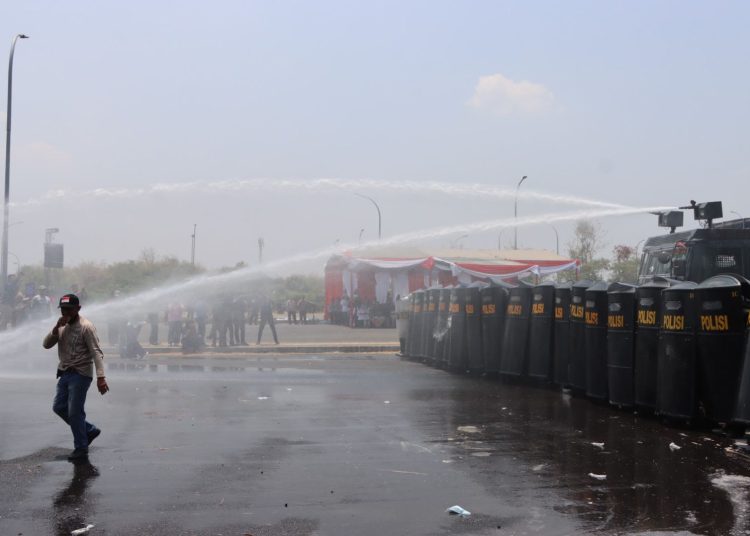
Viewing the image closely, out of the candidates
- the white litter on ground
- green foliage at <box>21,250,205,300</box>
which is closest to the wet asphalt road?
the white litter on ground

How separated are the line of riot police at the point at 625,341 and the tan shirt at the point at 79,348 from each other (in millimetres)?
6540

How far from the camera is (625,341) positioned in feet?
37.8

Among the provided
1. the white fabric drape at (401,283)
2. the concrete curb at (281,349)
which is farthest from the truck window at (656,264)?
the white fabric drape at (401,283)

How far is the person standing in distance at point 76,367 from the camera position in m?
8.58

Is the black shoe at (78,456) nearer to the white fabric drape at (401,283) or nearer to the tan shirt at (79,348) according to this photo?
the tan shirt at (79,348)

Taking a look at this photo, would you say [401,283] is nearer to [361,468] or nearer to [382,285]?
[382,285]

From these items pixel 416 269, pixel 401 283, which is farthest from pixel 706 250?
pixel 401 283

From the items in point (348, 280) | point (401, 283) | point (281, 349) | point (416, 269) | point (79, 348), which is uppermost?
point (416, 269)

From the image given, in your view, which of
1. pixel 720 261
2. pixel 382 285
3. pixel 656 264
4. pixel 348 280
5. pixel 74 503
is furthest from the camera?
pixel 348 280

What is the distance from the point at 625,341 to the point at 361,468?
195 inches

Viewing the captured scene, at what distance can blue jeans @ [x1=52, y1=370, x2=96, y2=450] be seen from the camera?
8531 millimetres

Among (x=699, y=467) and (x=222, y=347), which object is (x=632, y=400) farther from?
(x=222, y=347)

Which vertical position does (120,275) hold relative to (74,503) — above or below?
above

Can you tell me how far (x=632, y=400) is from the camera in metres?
11.4
